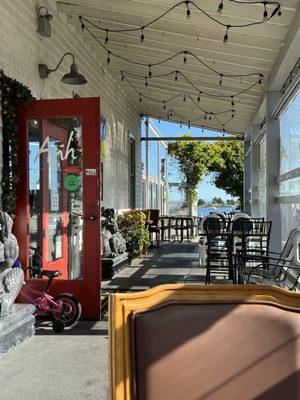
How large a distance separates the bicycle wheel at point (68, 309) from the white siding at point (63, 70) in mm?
2312

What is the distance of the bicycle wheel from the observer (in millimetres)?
4574

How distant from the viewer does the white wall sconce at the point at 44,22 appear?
5.72 meters

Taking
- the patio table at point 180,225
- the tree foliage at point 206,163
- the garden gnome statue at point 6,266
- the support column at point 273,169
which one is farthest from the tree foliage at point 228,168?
the garden gnome statue at point 6,266

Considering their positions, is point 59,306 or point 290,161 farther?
point 290,161

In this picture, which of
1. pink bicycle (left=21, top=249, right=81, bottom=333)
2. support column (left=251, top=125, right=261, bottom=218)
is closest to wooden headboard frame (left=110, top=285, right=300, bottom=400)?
pink bicycle (left=21, top=249, right=81, bottom=333)

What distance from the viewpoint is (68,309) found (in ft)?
15.1

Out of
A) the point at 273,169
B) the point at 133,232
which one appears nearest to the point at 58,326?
the point at 273,169

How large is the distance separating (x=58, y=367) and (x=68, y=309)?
1120mm

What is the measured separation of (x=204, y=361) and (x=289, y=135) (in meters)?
5.83

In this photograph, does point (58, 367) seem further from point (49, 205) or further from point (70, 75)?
point (70, 75)

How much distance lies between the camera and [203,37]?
663 cm

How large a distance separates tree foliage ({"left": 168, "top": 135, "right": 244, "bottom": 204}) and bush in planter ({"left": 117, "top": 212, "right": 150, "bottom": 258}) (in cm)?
1016

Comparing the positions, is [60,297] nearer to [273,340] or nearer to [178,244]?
[273,340]

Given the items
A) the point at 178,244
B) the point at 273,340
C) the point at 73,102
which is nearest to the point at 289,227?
the point at 73,102
